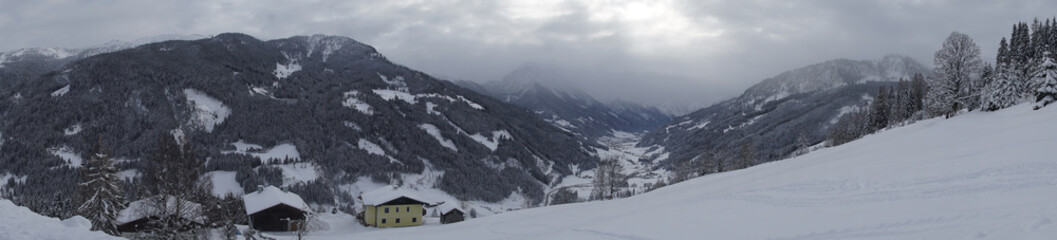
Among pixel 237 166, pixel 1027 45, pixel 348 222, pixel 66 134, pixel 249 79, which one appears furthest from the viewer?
pixel 249 79

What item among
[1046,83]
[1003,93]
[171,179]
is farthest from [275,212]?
[1003,93]

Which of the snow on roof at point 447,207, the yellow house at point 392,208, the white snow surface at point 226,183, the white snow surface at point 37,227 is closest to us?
the white snow surface at point 37,227

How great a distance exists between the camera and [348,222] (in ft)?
213

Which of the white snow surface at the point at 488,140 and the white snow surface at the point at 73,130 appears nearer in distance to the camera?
the white snow surface at the point at 73,130

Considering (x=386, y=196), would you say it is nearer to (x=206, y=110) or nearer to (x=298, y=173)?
(x=298, y=173)

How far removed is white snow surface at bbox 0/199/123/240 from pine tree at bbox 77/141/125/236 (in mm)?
21197

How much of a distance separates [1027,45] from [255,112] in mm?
170606

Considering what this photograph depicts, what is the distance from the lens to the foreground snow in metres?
15.1

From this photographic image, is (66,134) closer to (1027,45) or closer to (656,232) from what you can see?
(656,232)

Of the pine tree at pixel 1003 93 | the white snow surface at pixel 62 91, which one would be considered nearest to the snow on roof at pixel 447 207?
the pine tree at pixel 1003 93

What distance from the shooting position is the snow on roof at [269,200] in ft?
183

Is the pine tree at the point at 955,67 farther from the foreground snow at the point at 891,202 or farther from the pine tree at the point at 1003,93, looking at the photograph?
the foreground snow at the point at 891,202

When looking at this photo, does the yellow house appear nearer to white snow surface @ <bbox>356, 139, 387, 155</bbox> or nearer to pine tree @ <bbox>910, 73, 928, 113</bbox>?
white snow surface @ <bbox>356, 139, 387, 155</bbox>

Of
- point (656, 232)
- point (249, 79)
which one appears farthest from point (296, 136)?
point (656, 232)
